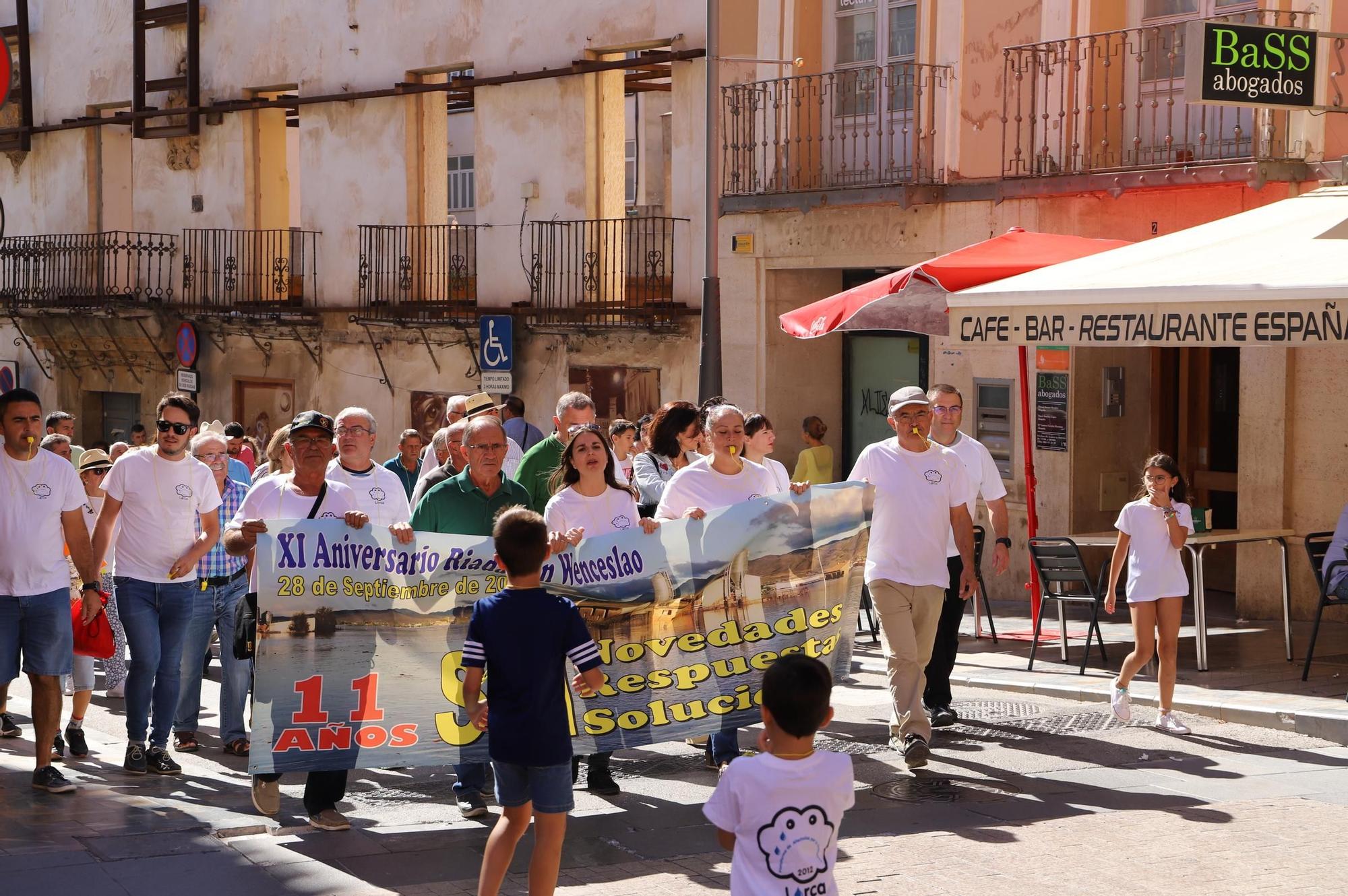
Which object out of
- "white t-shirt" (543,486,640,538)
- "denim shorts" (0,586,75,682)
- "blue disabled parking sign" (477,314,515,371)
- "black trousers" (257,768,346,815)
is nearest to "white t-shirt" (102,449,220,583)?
"denim shorts" (0,586,75,682)

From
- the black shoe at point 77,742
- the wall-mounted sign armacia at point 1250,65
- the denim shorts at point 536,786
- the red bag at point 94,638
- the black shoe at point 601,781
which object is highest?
the wall-mounted sign armacia at point 1250,65

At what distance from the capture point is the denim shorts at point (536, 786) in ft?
20.7

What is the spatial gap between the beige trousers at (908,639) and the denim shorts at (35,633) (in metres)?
4.14

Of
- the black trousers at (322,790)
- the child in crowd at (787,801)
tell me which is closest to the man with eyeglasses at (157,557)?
the black trousers at (322,790)

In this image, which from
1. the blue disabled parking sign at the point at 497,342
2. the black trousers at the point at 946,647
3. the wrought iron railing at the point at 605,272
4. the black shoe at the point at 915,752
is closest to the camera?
the black shoe at the point at 915,752

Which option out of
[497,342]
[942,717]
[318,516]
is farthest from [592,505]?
[497,342]

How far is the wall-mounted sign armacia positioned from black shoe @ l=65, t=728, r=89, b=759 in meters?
8.12

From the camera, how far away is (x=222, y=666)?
385 inches

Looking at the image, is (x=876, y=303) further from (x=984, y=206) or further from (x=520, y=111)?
(x=520, y=111)

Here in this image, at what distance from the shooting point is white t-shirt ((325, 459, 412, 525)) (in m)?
8.74

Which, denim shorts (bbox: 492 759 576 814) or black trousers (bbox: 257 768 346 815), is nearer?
denim shorts (bbox: 492 759 576 814)

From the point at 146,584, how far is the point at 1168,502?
5882 millimetres

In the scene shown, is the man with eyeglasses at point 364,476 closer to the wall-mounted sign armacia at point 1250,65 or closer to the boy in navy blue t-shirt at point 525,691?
the boy in navy blue t-shirt at point 525,691

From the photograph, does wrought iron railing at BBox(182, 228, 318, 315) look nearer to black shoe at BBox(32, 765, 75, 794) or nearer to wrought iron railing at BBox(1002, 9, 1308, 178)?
wrought iron railing at BBox(1002, 9, 1308, 178)
